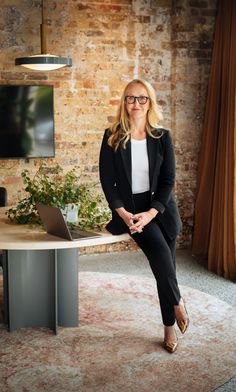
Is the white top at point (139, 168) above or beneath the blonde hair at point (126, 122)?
beneath

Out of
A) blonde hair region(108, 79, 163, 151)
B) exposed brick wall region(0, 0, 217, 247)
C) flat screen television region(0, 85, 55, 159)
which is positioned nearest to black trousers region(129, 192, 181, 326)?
blonde hair region(108, 79, 163, 151)

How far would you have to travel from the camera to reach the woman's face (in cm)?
377

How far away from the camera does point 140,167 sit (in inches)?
150

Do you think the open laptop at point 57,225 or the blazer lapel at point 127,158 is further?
the blazer lapel at point 127,158

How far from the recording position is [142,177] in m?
3.80

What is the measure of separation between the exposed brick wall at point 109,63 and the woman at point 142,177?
204 cm

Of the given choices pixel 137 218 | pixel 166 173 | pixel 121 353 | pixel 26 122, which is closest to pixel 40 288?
pixel 121 353

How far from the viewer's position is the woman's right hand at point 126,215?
3671mm

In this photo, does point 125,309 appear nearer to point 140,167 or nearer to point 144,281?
point 144,281

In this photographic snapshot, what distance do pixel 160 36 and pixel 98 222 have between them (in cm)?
281

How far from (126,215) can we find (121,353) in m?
0.80

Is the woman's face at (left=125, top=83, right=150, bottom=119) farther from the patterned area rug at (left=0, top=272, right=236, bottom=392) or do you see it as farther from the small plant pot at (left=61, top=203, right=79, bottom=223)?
the patterned area rug at (left=0, top=272, right=236, bottom=392)

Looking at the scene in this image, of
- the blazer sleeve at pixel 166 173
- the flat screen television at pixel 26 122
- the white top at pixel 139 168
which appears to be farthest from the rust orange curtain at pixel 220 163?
the white top at pixel 139 168

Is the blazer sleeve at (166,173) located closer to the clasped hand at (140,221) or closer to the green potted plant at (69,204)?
the clasped hand at (140,221)
